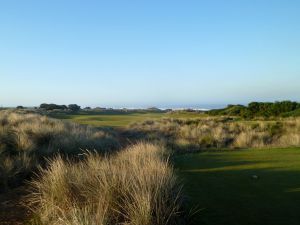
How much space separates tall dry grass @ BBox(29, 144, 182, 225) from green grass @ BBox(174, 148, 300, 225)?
697 millimetres

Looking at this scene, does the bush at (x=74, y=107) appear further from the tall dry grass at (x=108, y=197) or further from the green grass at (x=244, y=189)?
the tall dry grass at (x=108, y=197)

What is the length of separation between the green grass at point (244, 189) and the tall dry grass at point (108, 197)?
2.29 ft

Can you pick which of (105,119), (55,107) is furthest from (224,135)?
(55,107)

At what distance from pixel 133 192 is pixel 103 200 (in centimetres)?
52

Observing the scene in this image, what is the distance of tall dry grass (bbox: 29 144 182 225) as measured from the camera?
586 centimetres

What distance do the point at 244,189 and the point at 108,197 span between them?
3.02 m

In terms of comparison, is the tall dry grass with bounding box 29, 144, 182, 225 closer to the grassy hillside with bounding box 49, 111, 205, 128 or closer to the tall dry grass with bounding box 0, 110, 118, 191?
the tall dry grass with bounding box 0, 110, 118, 191

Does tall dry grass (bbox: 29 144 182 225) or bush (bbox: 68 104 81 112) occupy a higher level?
bush (bbox: 68 104 81 112)

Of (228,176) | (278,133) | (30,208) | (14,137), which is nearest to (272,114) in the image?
(278,133)

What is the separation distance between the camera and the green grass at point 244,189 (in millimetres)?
6621

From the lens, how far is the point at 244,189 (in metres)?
8.41

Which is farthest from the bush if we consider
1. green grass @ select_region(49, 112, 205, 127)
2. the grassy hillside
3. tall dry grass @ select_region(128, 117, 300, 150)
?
tall dry grass @ select_region(128, 117, 300, 150)

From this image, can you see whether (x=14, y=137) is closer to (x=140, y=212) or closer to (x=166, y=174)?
(x=166, y=174)

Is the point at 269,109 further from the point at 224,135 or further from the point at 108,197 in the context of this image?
the point at 108,197
